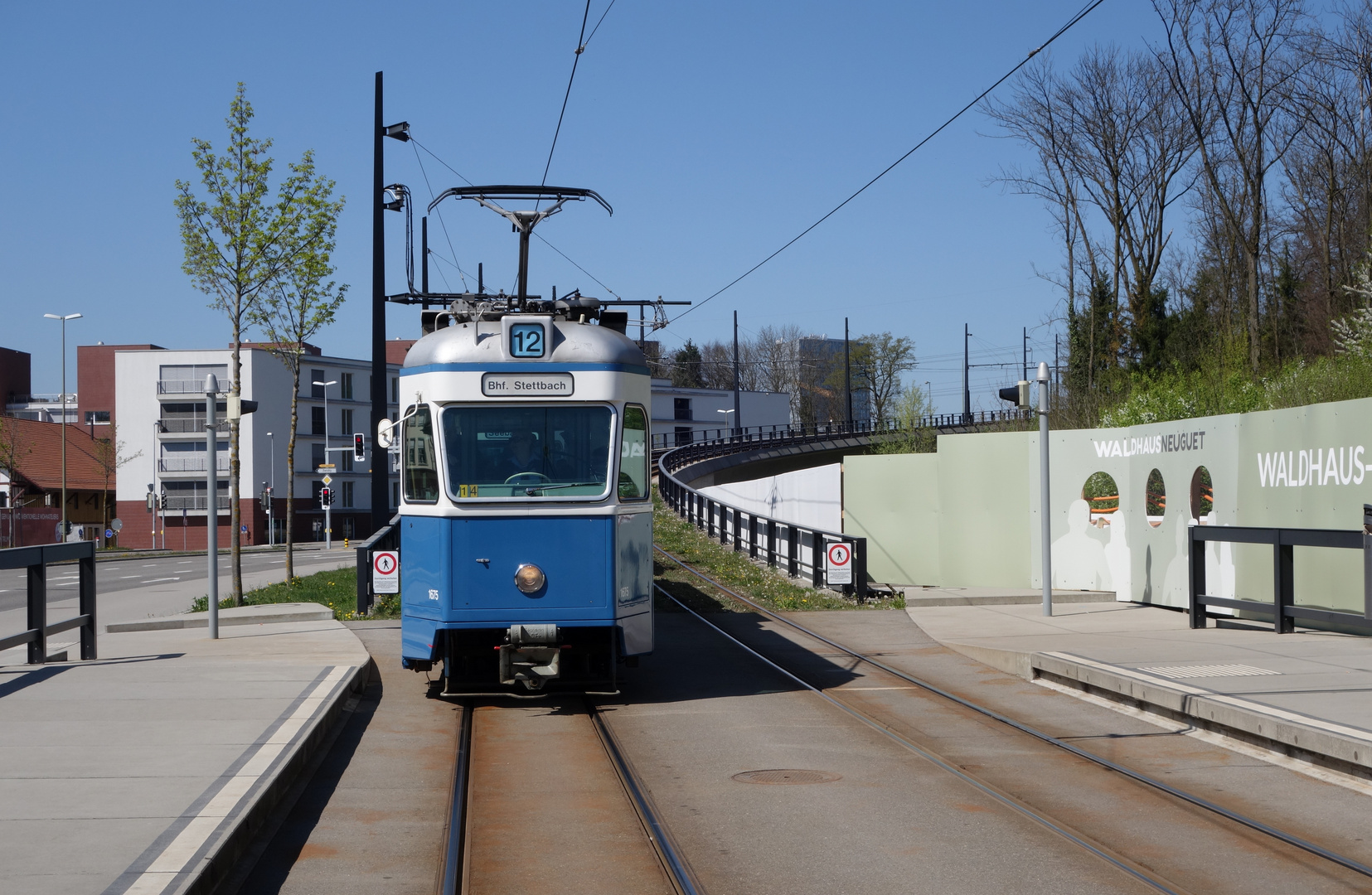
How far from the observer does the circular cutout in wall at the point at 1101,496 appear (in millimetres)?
19094

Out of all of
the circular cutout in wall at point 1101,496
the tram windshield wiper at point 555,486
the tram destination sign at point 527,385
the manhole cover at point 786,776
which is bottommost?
the manhole cover at point 786,776

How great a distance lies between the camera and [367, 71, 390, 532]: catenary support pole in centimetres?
1916

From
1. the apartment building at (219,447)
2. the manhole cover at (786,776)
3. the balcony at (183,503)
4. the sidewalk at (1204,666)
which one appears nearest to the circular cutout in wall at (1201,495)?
the sidewalk at (1204,666)

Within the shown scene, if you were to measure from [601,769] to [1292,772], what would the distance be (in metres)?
4.57

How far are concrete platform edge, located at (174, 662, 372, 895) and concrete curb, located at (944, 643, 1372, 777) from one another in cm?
650

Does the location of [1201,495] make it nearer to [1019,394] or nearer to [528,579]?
[1019,394]

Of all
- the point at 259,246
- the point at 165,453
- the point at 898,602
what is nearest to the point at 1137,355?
the point at 898,602

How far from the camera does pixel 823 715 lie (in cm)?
1088

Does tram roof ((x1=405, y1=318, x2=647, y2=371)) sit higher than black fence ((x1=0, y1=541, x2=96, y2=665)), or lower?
higher

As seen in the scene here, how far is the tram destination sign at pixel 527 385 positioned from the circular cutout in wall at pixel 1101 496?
10768 mm

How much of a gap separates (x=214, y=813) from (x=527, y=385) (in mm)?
5340

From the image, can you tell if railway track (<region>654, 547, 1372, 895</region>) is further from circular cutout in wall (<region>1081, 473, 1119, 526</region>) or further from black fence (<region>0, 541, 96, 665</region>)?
circular cutout in wall (<region>1081, 473, 1119, 526</region>)

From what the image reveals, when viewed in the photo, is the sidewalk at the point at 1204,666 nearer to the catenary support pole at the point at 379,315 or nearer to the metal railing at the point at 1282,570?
the metal railing at the point at 1282,570

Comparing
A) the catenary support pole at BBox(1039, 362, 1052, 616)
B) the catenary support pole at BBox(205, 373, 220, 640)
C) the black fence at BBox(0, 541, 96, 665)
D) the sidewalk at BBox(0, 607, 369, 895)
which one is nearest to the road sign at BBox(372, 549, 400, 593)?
the catenary support pole at BBox(205, 373, 220, 640)
